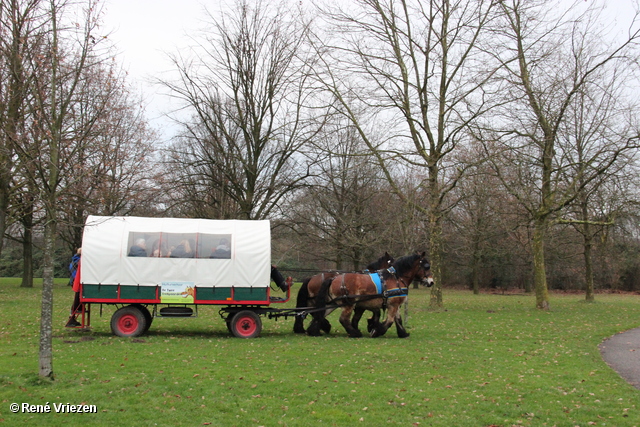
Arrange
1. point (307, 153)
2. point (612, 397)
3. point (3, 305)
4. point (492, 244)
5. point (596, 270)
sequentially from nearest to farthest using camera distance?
point (612, 397), point (3, 305), point (307, 153), point (492, 244), point (596, 270)

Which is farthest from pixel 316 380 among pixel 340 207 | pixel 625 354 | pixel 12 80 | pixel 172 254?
pixel 340 207

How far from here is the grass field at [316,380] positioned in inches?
268

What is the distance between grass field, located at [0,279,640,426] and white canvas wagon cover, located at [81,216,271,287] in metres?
1.52

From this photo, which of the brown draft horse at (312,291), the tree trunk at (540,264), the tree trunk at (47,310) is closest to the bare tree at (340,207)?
the tree trunk at (540,264)

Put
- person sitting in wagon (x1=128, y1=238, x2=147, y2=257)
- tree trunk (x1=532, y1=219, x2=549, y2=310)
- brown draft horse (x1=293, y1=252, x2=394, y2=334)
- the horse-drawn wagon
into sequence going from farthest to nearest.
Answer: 1. tree trunk (x1=532, y1=219, x2=549, y2=310)
2. brown draft horse (x1=293, y1=252, x2=394, y2=334)
3. person sitting in wagon (x1=128, y1=238, x2=147, y2=257)
4. the horse-drawn wagon

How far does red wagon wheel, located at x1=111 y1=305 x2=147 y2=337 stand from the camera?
1302cm

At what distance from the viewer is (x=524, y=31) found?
22.2 meters

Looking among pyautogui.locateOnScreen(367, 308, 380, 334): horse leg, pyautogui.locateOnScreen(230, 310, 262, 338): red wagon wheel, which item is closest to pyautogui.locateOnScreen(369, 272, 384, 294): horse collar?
pyautogui.locateOnScreen(367, 308, 380, 334): horse leg

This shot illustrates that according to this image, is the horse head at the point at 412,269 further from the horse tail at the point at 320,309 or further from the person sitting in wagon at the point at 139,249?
the person sitting in wagon at the point at 139,249

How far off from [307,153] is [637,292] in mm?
35988

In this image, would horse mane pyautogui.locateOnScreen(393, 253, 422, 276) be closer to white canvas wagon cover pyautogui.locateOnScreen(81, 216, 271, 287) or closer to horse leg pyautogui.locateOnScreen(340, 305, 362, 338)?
horse leg pyautogui.locateOnScreen(340, 305, 362, 338)

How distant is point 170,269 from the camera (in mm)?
12914

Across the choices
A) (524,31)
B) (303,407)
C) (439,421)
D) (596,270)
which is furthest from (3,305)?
(596,270)

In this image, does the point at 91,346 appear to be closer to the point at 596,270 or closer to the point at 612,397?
the point at 612,397
